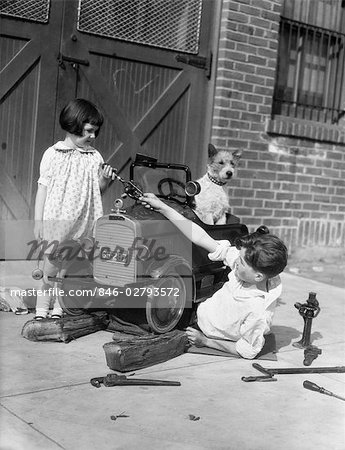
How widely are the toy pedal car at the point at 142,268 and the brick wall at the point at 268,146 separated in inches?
121

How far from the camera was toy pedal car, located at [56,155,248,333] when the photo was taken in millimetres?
4586

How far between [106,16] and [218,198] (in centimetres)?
248

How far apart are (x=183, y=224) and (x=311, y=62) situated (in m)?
4.79

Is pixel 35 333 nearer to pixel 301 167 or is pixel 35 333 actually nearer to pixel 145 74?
pixel 145 74

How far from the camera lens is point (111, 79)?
23.6ft

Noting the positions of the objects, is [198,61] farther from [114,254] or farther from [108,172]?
[114,254]

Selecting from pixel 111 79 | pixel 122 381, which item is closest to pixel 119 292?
pixel 122 381

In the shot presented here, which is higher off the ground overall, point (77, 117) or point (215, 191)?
point (77, 117)

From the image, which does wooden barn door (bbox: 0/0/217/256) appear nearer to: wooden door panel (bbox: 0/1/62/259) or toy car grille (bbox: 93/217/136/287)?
wooden door panel (bbox: 0/1/62/259)

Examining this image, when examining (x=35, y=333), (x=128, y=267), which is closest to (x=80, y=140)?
(x=128, y=267)

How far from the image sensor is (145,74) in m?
7.44

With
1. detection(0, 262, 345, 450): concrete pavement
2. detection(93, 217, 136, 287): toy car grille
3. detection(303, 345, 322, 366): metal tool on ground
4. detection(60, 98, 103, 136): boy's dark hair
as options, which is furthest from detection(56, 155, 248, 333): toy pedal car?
detection(303, 345, 322, 366): metal tool on ground

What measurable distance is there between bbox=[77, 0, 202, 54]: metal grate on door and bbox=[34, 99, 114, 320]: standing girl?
2.24m

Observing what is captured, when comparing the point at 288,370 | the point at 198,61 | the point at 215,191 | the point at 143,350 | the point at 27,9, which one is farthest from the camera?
the point at 198,61
